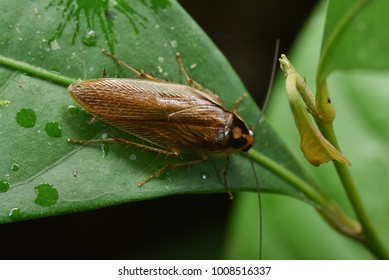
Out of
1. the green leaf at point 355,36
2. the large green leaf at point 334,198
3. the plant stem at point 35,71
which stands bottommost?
the large green leaf at point 334,198

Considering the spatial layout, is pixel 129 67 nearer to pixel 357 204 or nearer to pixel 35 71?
pixel 35 71

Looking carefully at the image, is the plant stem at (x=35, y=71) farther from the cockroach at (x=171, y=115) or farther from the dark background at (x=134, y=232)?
the dark background at (x=134, y=232)

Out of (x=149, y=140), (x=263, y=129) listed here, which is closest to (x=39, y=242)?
(x=149, y=140)

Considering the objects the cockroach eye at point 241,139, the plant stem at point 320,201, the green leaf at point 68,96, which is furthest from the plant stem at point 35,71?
the plant stem at point 320,201

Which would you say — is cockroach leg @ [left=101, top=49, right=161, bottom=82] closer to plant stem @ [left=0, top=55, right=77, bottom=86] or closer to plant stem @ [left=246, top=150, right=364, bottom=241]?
plant stem @ [left=0, top=55, right=77, bottom=86]

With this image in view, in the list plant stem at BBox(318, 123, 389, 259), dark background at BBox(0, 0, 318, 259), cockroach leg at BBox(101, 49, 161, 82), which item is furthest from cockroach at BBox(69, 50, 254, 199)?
dark background at BBox(0, 0, 318, 259)

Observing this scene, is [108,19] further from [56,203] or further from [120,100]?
[56,203]

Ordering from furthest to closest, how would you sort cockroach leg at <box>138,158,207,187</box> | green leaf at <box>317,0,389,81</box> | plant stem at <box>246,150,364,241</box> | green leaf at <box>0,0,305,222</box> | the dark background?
the dark background
plant stem at <box>246,150,364,241</box>
cockroach leg at <box>138,158,207,187</box>
green leaf at <box>0,0,305,222</box>
green leaf at <box>317,0,389,81</box>
